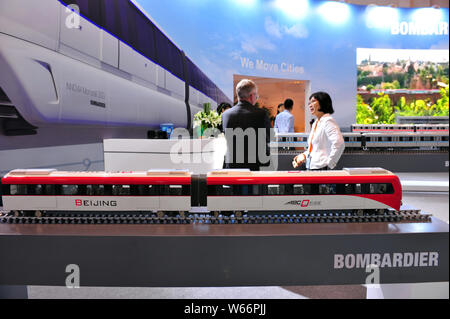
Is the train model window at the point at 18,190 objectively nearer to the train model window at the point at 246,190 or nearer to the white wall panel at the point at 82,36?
the train model window at the point at 246,190

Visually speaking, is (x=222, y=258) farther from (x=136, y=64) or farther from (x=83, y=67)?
(x=136, y=64)

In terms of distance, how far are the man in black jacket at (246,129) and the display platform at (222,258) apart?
1.18 metres

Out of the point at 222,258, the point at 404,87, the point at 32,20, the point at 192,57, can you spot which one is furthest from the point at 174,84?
the point at 404,87

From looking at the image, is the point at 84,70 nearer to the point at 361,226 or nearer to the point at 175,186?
the point at 175,186

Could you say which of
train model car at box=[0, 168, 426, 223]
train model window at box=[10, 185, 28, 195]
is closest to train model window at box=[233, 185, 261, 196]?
train model car at box=[0, 168, 426, 223]

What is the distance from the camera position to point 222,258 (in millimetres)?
1391

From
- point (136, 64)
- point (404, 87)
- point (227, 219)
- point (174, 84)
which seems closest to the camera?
point (227, 219)

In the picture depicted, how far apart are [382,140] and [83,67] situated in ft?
16.5

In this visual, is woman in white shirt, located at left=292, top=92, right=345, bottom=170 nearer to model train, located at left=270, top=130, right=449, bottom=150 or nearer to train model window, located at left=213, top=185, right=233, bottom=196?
train model window, located at left=213, top=185, right=233, bottom=196

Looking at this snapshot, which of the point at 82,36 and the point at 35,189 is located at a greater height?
the point at 82,36

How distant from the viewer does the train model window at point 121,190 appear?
5.48 feet

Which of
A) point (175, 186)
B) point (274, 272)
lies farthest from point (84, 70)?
point (274, 272)

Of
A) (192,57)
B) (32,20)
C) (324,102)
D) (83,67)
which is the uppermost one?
(192,57)

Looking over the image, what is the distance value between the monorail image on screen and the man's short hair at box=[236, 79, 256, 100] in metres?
1.42
